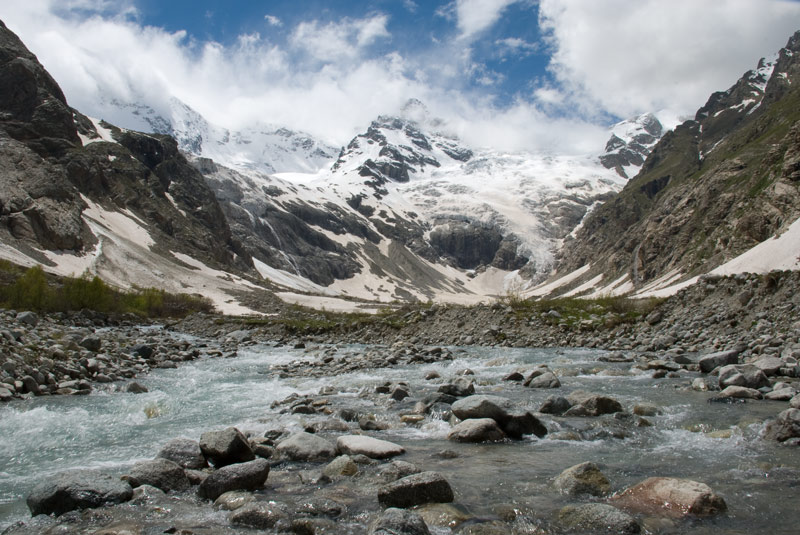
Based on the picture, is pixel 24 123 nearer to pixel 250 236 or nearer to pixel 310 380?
pixel 250 236

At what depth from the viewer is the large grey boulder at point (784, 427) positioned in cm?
833

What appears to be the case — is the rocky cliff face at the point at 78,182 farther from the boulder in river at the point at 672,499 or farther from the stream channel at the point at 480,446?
the boulder in river at the point at 672,499

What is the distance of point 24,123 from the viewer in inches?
Result: 3981

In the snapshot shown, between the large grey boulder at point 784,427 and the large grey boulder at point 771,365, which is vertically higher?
the large grey boulder at point 771,365

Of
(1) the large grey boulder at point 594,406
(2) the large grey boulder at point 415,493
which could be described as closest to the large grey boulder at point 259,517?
(2) the large grey boulder at point 415,493

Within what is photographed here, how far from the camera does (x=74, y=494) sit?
250 inches

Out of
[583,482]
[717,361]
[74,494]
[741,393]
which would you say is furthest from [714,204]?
[74,494]

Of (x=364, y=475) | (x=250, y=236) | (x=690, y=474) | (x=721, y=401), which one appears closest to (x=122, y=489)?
(x=364, y=475)

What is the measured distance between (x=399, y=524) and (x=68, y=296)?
47.3 metres

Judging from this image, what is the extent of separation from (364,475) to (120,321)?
45.3 metres

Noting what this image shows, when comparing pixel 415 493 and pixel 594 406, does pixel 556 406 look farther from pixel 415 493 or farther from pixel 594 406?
pixel 415 493

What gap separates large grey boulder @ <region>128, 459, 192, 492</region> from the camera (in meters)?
7.14

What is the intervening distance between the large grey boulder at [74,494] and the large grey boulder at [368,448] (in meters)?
3.55

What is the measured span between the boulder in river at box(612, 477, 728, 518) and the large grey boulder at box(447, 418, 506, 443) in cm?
344
